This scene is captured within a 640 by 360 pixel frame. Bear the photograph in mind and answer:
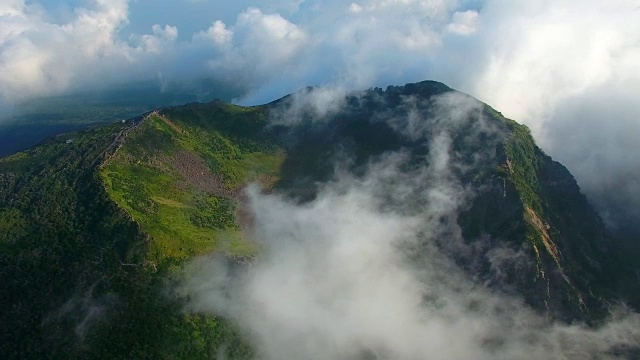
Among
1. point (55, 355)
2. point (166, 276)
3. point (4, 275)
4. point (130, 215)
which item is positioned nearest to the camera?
point (55, 355)

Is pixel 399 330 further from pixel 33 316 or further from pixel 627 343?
pixel 33 316

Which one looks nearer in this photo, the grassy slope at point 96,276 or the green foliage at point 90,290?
the green foliage at point 90,290

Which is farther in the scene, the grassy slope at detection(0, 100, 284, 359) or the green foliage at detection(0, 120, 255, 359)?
the grassy slope at detection(0, 100, 284, 359)

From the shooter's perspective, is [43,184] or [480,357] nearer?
[480,357]

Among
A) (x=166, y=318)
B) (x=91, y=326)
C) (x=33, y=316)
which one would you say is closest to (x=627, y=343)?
(x=166, y=318)

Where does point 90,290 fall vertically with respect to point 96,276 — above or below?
below

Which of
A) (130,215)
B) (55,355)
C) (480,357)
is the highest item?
(130,215)

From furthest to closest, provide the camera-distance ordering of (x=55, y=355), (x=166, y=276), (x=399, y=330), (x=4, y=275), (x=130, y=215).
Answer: (x=399, y=330)
(x=130, y=215)
(x=166, y=276)
(x=4, y=275)
(x=55, y=355)

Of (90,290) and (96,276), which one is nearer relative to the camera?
(90,290)

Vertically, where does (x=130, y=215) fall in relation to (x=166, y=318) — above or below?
above
